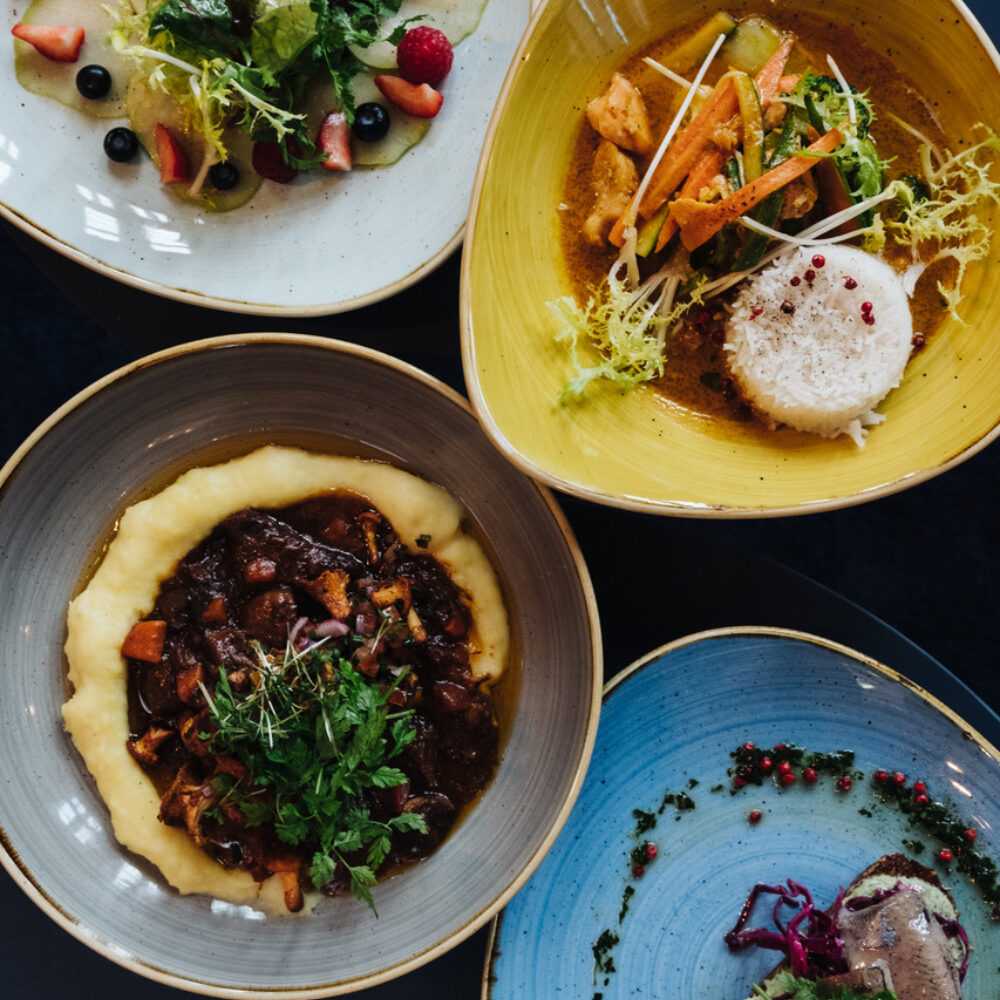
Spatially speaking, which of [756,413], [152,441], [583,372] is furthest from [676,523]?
[152,441]

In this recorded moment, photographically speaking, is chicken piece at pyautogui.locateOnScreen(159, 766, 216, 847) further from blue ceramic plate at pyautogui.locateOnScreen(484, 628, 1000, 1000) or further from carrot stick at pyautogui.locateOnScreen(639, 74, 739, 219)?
carrot stick at pyautogui.locateOnScreen(639, 74, 739, 219)

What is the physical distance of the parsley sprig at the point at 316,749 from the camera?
2469mm

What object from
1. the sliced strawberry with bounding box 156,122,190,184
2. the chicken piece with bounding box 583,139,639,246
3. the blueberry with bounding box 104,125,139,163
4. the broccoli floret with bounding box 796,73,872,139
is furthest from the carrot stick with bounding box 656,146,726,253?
the blueberry with bounding box 104,125,139,163

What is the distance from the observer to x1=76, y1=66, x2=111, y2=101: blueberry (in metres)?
2.76

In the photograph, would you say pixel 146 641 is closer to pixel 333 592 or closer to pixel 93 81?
pixel 333 592

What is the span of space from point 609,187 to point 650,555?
114cm

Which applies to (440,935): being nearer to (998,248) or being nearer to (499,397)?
(499,397)

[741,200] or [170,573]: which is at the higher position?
[741,200]

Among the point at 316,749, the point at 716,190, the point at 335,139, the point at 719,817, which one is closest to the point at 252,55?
the point at 335,139

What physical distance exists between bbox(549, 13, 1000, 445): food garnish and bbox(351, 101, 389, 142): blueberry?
0.64m

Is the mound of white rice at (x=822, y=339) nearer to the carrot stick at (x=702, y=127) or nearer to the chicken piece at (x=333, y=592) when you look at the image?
the carrot stick at (x=702, y=127)

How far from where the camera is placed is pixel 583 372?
102 inches

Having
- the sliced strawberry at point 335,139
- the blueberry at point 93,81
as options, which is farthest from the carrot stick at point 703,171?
the blueberry at point 93,81

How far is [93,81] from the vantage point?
2760 mm
